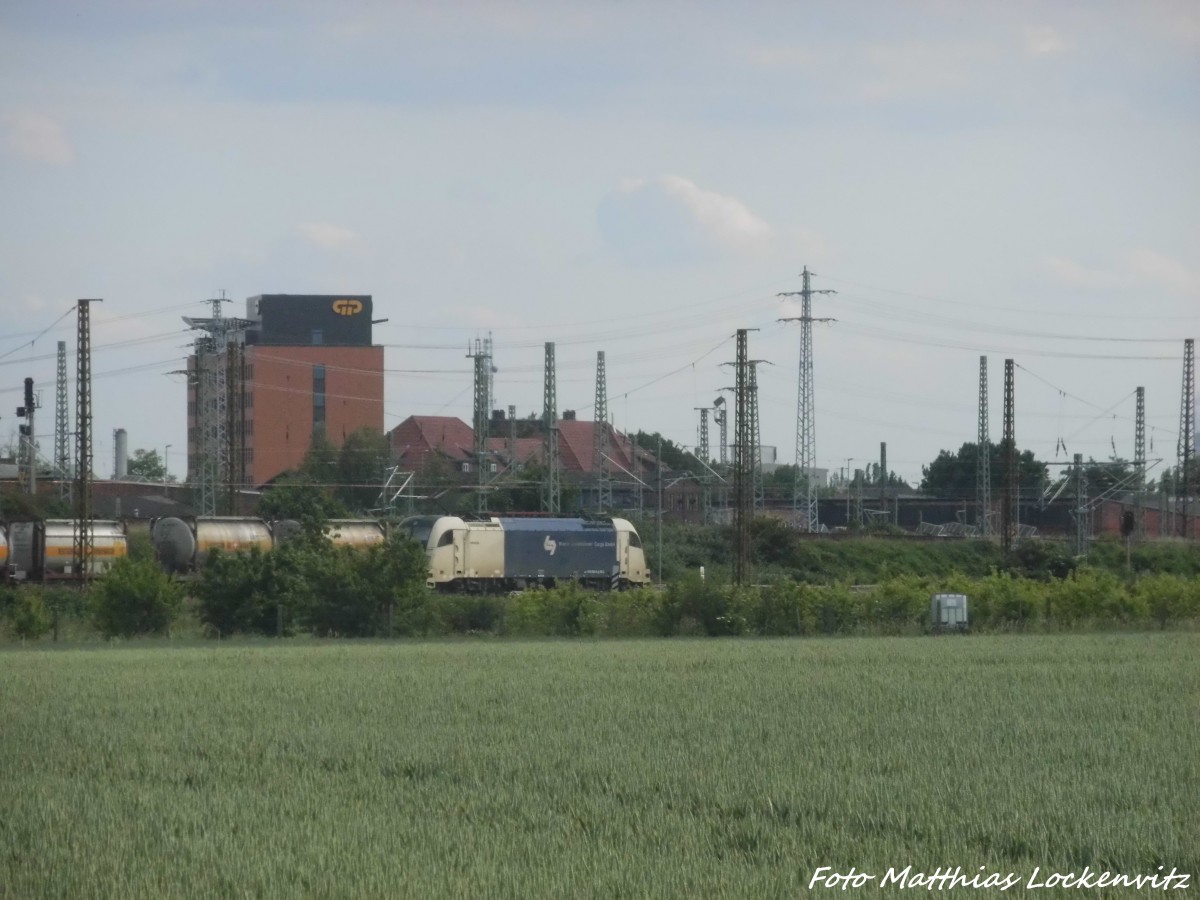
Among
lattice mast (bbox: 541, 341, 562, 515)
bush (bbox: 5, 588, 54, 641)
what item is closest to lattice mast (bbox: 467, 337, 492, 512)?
lattice mast (bbox: 541, 341, 562, 515)

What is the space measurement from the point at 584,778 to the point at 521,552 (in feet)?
155

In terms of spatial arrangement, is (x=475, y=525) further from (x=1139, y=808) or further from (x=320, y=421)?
(x=320, y=421)

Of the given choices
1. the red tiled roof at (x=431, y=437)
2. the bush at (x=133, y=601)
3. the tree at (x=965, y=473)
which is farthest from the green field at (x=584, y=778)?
the red tiled roof at (x=431, y=437)

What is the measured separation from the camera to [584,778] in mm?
15539

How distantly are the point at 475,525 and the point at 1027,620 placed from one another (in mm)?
24652

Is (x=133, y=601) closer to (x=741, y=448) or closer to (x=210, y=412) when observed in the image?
(x=741, y=448)

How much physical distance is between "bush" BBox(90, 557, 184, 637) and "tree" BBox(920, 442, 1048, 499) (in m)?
75.2

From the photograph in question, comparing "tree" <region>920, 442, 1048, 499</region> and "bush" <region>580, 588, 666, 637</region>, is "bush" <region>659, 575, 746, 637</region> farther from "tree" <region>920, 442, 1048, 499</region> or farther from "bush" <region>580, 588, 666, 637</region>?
"tree" <region>920, 442, 1048, 499</region>

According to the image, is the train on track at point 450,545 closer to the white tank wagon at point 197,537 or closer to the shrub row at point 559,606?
the white tank wagon at point 197,537

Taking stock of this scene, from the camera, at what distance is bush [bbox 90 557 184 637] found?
44.2m

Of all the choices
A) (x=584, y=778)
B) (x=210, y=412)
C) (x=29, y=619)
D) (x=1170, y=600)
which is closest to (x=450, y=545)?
(x=29, y=619)

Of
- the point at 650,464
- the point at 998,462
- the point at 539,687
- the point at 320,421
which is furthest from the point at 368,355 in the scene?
the point at 539,687

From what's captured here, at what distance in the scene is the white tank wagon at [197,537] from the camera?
61875 mm

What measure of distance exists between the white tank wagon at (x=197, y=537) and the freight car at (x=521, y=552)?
7.06 metres
